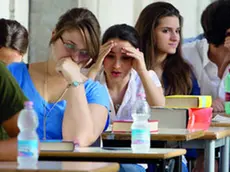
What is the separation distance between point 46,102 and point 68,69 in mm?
192

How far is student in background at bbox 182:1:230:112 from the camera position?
6113 millimetres

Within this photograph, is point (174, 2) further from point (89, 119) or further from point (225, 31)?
point (89, 119)

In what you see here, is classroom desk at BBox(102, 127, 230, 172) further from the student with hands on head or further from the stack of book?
the student with hands on head

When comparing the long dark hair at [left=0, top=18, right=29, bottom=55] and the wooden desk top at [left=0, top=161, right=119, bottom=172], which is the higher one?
the long dark hair at [left=0, top=18, right=29, bottom=55]

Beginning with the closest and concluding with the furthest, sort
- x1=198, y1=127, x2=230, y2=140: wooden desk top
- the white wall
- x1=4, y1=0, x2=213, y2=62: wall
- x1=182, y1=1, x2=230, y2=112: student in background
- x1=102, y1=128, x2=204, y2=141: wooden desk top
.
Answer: x1=102, y1=128, x2=204, y2=141: wooden desk top < x1=198, y1=127, x2=230, y2=140: wooden desk top < x1=182, y1=1, x2=230, y2=112: student in background < x1=4, y1=0, x2=213, y2=62: wall < the white wall

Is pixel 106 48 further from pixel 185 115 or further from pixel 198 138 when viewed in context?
pixel 198 138

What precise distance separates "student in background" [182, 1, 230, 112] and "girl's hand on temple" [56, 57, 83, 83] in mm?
2182

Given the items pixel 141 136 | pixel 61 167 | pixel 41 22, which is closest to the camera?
pixel 61 167

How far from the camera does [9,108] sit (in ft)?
9.70

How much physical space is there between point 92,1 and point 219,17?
6.28 feet

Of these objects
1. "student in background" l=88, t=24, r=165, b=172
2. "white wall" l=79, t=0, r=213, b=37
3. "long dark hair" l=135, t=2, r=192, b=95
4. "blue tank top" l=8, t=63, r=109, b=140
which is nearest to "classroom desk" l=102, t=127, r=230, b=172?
"blue tank top" l=8, t=63, r=109, b=140

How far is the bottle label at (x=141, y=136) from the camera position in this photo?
11.9 ft

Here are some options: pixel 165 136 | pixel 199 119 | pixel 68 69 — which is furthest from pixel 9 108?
pixel 199 119

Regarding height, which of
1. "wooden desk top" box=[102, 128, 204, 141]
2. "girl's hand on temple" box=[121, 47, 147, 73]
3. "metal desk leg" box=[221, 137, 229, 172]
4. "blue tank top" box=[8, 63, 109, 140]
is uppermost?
"girl's hand on temple" box=[121, 47, 147, 73]
